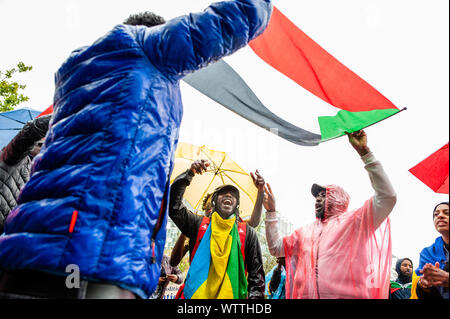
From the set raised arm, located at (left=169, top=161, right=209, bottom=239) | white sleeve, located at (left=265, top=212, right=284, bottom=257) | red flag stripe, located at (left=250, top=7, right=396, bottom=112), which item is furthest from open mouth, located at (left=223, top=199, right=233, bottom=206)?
red flag stripe, located at (left=250, top=7, right=396, bottom=112)

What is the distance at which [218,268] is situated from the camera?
2.97 m

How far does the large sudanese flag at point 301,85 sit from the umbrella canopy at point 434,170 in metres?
1.41

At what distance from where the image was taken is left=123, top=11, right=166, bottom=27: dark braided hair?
190 centimetres

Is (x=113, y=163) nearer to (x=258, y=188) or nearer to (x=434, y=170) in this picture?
(x=258, y=188)

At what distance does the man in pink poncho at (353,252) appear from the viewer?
8.67 feet

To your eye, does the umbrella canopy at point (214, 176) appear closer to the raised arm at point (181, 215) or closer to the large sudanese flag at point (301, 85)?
the raised arm at point (181, 215)

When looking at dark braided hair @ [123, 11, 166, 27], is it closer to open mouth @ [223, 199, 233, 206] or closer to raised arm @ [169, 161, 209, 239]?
raised arm @ [169, 161, 209, 239]

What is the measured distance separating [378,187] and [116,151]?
228 centimetres

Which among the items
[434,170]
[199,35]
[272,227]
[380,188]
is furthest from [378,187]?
[199,35]

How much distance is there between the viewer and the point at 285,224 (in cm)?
471

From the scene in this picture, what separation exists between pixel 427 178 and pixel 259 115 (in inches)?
85.3

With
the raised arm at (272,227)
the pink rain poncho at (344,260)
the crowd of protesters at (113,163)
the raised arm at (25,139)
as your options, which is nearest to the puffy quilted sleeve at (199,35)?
the crowd of protesters at (113,163)

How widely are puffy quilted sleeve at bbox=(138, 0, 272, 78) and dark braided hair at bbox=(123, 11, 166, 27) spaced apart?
14.1 inches

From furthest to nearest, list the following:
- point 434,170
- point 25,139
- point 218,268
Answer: point 434,170 < point 218,268 < point 25,139
